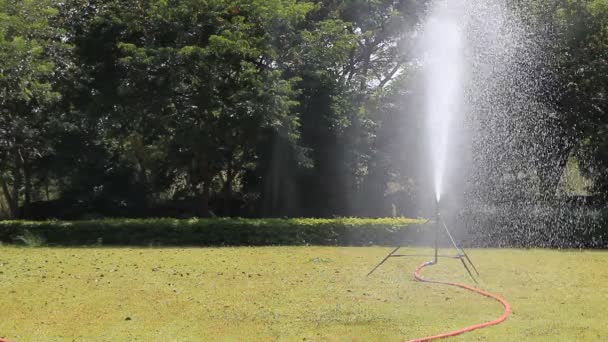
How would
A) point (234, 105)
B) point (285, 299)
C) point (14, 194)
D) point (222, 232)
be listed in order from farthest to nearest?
point (14, 194) → point (234, 105) → point (222, 232) → point (285, 299)

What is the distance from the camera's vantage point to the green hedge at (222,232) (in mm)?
19172

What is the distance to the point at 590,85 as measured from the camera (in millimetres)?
20812

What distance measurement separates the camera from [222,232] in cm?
1939

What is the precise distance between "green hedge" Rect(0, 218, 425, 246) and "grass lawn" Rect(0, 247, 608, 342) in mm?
3503

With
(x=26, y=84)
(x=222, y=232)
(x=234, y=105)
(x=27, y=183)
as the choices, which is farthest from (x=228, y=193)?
(x=26, y=84)

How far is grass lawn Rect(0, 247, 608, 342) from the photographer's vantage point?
7859mm

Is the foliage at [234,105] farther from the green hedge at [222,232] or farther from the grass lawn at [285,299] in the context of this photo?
the grass lawn at [285,299]

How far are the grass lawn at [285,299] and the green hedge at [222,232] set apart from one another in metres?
3.50

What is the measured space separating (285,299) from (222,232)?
9.73 m

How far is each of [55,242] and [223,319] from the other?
12572 mm

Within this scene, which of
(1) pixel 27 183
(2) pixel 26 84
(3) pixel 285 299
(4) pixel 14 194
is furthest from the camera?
(1) pixel 27 183

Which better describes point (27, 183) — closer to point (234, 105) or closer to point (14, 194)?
point (14, 194)

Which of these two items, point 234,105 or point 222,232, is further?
point 234,105

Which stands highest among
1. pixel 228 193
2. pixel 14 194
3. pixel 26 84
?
pixel 26 84
